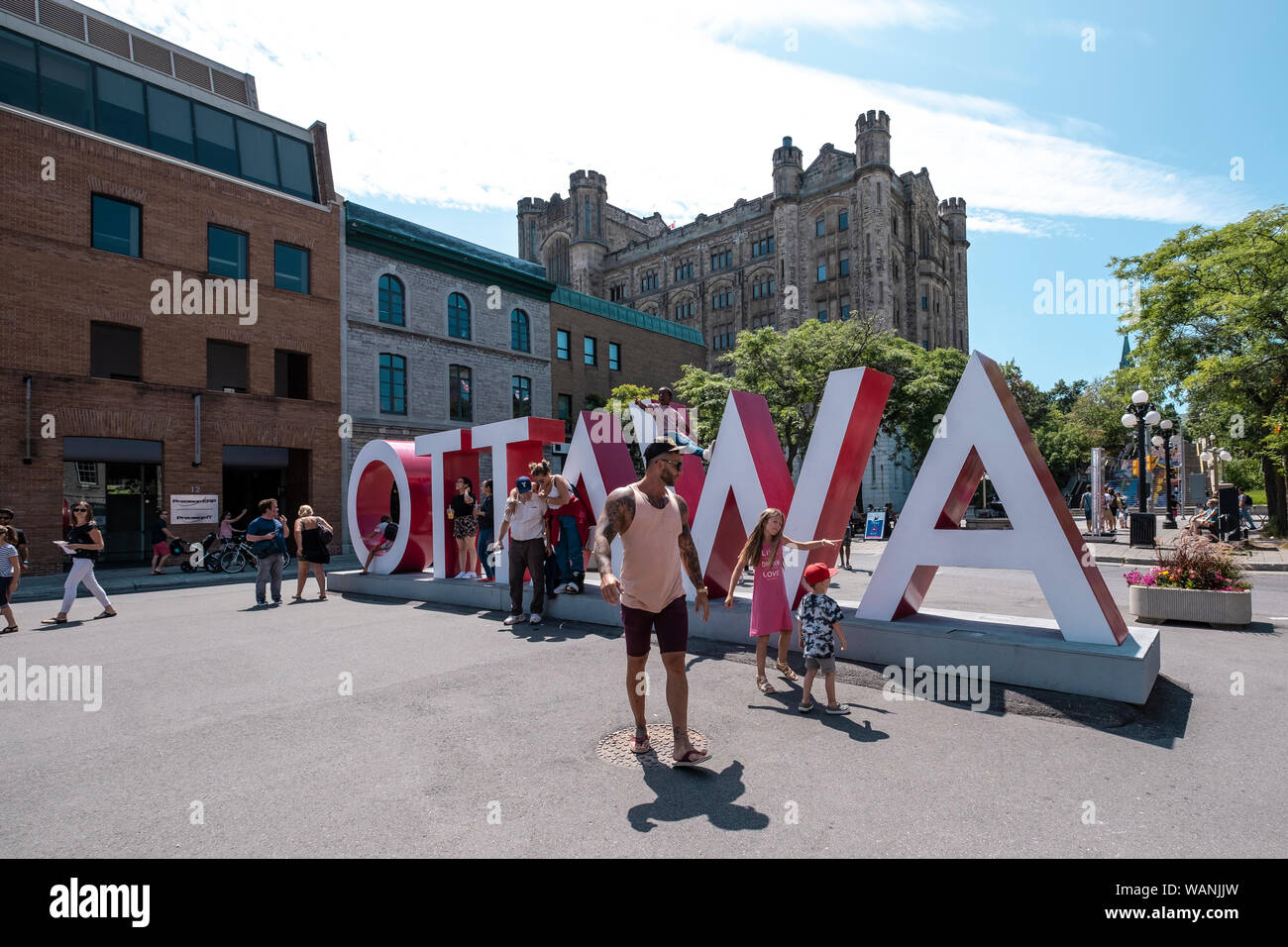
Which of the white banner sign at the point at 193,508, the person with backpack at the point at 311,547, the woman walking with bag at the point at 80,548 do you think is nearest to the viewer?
the woman walking with bag at the point at 80,548

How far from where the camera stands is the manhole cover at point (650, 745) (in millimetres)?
4438

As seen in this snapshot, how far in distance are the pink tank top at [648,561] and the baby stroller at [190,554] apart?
62.8 feet

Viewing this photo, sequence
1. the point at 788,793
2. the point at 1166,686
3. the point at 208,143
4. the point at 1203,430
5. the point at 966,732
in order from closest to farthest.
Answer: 1. the point at 788,793
2. the point at 966,732
3. the point at 1166,686
4. the point at 208,143
5. the point at 1203,430

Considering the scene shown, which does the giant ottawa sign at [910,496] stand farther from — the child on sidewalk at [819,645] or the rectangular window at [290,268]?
the rectangular window at [290,268]

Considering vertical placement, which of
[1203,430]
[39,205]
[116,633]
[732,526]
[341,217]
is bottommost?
[116,633]

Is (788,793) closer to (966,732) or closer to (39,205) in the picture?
(966,732)

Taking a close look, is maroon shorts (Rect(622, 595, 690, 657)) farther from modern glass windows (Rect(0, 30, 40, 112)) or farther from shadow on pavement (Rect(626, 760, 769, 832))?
modern glass windows (Rect(0, 30, 40, 112))

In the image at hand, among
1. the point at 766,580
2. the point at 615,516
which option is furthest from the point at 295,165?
the point at 615,516

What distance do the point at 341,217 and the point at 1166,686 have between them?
2737cm

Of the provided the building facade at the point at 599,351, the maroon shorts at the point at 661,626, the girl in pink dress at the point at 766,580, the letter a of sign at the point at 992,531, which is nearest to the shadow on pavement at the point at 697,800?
the maroon shorts at the point at 661,626

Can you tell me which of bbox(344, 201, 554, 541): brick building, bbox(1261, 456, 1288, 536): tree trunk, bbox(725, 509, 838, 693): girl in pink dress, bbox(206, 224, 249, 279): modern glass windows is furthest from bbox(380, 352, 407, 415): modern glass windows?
bbox(1261, 456, 1288, 536): tree trunk

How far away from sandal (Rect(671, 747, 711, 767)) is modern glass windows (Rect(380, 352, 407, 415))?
24518mm
